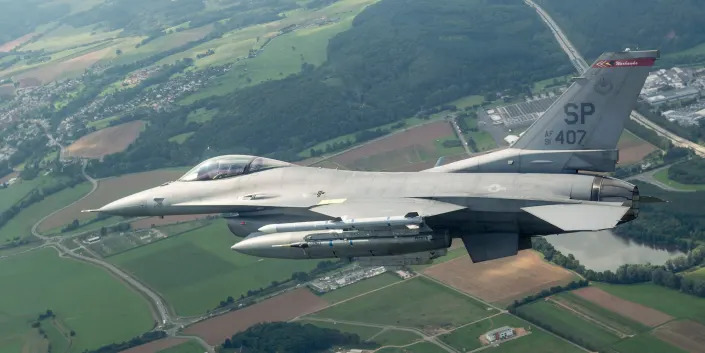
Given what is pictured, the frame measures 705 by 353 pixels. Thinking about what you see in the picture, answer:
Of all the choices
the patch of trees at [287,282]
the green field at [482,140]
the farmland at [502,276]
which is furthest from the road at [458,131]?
the patch of trees at [287,282]

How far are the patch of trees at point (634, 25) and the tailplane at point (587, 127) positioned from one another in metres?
87.3

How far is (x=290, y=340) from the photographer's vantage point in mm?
53969

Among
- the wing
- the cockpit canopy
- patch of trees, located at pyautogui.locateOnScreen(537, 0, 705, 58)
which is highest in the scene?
the cockpit canopy

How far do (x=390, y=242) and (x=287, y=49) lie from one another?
10081 centimetres

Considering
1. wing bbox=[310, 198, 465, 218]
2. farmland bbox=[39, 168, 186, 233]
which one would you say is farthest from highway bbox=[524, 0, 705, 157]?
wing bbox=[310, 198, 465, 218]

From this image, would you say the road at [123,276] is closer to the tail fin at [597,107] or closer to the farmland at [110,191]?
the farmland at [110,191]

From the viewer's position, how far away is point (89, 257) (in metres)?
71.1

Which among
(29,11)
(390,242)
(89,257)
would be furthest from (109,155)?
(29,11)

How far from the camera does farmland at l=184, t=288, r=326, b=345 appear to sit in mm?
57037

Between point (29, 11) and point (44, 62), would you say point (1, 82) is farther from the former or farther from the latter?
point (29, 11)

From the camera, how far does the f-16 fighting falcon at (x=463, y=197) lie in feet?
96.6

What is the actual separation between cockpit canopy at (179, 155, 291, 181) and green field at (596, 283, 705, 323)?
3056 centimetres

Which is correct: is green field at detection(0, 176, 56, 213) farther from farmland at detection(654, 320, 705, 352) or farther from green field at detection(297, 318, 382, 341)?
farmland at detection(654, 320, 705, 352)

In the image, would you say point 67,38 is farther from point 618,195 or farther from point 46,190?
point 618,195
